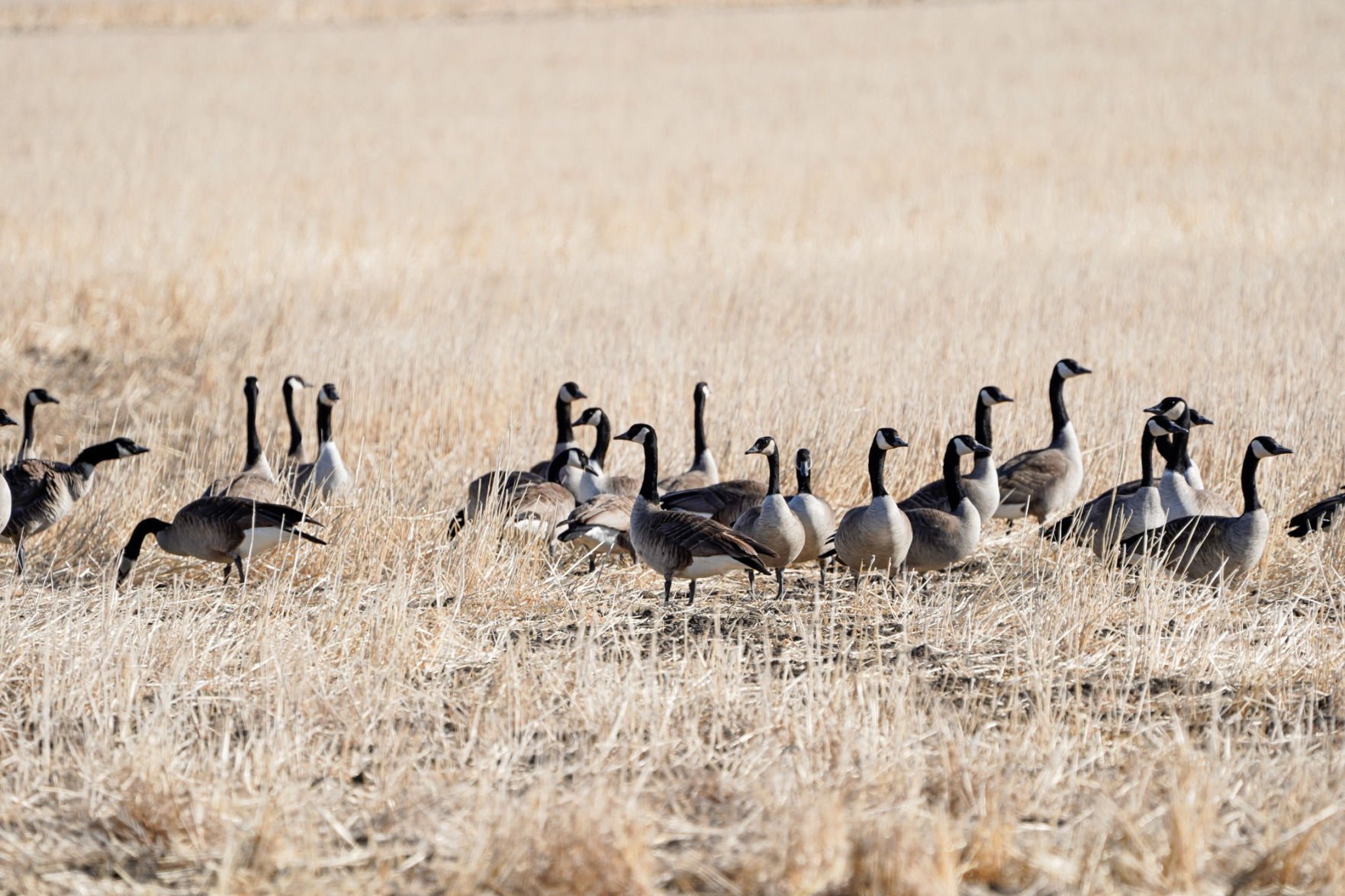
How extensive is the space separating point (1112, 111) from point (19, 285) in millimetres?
24025

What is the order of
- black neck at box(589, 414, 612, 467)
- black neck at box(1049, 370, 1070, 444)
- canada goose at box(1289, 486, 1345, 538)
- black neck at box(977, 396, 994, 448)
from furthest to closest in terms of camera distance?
black neck at box(589, 414, 612, 467), black neck at box(1049, 370, 1070, 444), black neck at box(977, 396, 994, 448), canada goose at box(1289, 486, 1345, 538)

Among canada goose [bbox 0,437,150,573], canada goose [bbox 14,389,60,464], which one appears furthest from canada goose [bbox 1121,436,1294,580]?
canada goose [bbox 14,389,60,464]

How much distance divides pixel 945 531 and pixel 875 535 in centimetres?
47

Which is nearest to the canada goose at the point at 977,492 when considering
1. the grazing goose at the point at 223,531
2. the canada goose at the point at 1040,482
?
the canada goose at the point at 1040,482

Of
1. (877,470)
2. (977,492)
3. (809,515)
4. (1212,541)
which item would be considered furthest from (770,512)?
(1212,541)

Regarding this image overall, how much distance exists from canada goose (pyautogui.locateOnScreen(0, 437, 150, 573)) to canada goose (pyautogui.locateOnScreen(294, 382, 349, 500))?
119cm

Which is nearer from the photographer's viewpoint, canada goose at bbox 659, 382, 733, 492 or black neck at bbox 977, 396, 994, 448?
canada goose at bbox 659, 382, 733, 492

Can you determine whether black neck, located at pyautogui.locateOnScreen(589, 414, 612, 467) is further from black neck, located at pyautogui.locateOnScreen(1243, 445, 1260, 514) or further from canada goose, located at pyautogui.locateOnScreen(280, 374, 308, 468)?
black neck, located at pyautogui.locateOnScreen(1243, 445, 1260, 514)

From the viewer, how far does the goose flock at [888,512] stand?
624 centimetres

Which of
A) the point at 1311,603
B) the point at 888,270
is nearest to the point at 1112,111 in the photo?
the point at 888,270

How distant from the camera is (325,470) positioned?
334 inches

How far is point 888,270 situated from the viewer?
53.4 feet

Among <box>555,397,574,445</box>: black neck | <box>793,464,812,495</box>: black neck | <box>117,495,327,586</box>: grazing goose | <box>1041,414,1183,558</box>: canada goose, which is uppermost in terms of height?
<box>555,397,574,445</box>: black neck

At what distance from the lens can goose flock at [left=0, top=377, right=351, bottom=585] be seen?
21.6ft
